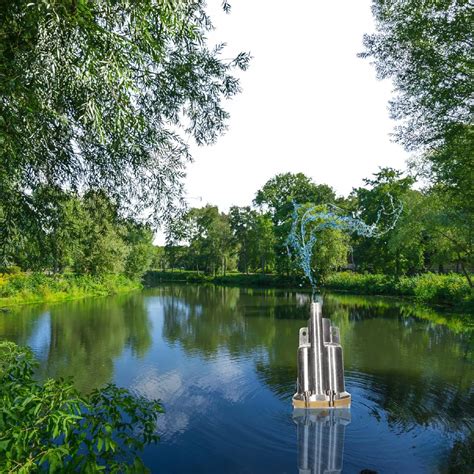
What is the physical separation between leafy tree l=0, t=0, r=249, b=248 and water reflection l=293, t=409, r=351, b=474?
17.2 feet

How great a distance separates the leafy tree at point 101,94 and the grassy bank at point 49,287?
23.9 m

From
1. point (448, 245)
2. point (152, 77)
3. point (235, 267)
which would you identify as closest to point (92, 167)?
point (152, 77)

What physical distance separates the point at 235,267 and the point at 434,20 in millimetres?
65996

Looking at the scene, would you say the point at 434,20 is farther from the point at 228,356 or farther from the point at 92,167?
the point at 228,356

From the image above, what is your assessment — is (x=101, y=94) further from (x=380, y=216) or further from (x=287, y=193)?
(x=287, y=193)

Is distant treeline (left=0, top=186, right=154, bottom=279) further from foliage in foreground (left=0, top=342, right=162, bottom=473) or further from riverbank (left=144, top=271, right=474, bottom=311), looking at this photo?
riverbank (left=144, top=271, right=474, bottom=311)

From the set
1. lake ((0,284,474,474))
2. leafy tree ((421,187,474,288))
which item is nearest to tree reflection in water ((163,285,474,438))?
lake ((0,284,474,474))

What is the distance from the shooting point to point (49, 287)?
32031 mm

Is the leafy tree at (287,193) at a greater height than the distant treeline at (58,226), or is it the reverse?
the leafy tree at (287,193)

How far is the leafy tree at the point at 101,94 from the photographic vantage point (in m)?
3.50

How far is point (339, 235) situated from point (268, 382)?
1026 inches

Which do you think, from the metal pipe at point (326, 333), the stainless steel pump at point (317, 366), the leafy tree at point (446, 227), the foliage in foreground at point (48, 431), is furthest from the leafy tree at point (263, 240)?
the foliage in foreground at point (48, 431)

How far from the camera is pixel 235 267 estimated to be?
74312mm

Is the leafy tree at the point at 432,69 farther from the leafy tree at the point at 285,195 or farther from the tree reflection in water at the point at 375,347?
the leafy tree at the point at 285,195
